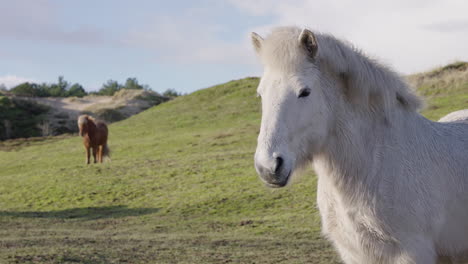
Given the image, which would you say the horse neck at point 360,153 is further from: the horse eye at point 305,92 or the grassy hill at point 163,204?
the grassy hill at point 163,204

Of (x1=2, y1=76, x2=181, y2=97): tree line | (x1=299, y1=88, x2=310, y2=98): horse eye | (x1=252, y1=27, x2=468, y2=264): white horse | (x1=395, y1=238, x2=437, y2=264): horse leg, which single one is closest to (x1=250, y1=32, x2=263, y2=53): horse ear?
(x1=252, y1=27, x2=468, y2=264): white horse

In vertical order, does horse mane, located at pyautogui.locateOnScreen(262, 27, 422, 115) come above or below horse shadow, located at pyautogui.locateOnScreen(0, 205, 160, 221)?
Result: above

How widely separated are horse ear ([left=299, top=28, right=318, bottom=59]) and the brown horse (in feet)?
71.0

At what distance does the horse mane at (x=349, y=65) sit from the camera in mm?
3014

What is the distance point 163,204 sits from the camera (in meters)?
14.9

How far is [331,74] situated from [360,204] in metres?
0.81

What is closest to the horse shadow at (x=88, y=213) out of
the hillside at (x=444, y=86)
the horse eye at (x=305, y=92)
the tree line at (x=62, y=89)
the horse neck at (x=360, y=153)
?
the horse neck at (x=360, y=153)

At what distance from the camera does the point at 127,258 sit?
689 centimetres

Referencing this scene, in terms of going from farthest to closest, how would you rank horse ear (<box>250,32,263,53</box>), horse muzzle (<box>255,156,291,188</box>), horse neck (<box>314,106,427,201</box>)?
horse ear (<box>250,32,263,53</box>)
horse neck (<box>314,106,427,201</box>)
horse muzzle (<box>255,156,291,188</box>)

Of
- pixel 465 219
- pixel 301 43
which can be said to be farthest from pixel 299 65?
pixel 465 219

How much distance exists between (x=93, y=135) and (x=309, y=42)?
71.3 ft

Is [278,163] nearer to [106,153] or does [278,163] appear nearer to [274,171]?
[274,171]

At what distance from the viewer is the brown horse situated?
23.6 m

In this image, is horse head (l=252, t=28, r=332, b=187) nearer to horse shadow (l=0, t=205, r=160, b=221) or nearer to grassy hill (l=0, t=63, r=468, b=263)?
grassy hill (l=0, t=63, r=468, b=263)
